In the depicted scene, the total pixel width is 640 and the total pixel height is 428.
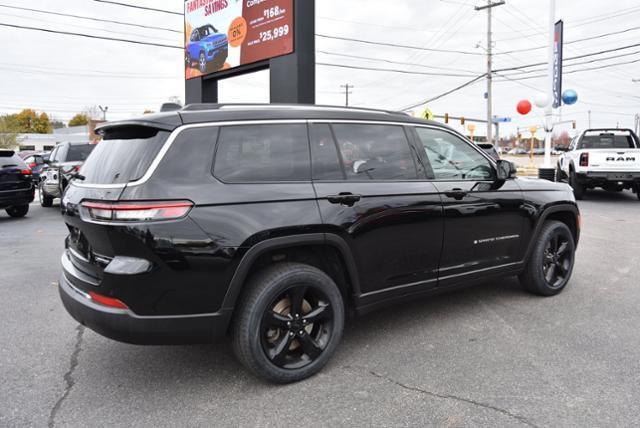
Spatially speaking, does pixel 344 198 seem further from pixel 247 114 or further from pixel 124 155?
pixel 124 155

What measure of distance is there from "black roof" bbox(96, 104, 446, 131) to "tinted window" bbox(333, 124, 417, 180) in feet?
0.30

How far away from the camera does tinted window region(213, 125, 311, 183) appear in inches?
115

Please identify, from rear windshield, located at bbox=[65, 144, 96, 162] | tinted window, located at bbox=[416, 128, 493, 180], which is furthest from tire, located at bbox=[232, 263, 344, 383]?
rear windshield, located at bbox=[65, 144, 96, 162]

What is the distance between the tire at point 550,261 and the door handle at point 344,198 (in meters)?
2.32

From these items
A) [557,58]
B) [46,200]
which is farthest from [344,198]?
[557,58]

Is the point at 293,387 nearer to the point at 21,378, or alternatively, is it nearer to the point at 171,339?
the point at 171,339

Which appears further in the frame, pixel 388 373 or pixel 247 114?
pixel 388 373

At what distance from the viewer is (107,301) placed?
271cm

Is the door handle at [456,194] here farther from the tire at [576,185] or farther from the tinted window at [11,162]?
the tire at [576,185]

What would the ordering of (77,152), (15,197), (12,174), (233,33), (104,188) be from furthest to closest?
(233,33)
(77,152)
(15,197)
(12,174)
(104,188)

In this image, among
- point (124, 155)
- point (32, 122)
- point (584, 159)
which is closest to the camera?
point (124, 155)

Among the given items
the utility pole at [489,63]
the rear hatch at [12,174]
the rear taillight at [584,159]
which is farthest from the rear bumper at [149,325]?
the utility pole at [489,63]

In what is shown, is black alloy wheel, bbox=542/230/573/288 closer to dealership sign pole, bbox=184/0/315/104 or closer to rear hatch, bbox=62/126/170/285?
rear hatch, bbox=62/126/170/285

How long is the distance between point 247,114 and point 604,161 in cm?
1188
